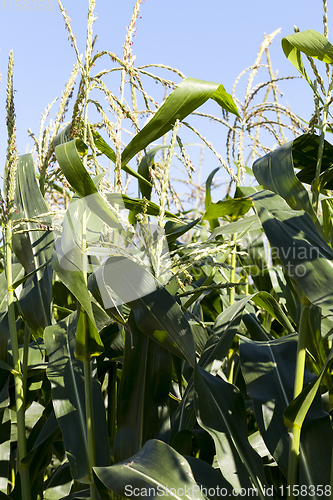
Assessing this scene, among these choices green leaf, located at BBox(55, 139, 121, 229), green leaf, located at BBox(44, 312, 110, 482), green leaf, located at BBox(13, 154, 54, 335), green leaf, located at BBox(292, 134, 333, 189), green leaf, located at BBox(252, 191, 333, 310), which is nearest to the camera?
green leaf, located at BBox(252, 191, 333, 310)

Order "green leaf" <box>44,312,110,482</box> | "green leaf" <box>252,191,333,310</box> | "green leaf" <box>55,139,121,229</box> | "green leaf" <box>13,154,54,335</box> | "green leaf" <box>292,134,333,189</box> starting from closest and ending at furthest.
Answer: "green leaf" <box>252,191,333,310</box> < "green leaf" <box>55,139,121,229</box> < "green leaf" <box>44,312,110,482</box> < "green leaf" <box>292,134,333,189</box> < "green leaf" <box>13,154,54,335</box>

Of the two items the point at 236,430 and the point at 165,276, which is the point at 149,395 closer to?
the point at 236,430

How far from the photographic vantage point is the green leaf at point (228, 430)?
0.84 metres

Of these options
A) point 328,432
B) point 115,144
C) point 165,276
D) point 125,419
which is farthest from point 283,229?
point 125,419

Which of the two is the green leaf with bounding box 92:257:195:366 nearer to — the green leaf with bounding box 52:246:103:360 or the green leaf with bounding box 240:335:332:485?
the green leaf with bounding box 52:246:103:360

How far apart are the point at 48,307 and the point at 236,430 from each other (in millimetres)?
632

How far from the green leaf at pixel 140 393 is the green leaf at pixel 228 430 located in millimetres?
121

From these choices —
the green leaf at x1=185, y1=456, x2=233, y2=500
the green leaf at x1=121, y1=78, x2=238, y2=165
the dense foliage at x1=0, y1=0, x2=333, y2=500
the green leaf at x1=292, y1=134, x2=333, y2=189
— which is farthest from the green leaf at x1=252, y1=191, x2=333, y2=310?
the green leaf at x1=185, y1=456, x2=233, y2=500

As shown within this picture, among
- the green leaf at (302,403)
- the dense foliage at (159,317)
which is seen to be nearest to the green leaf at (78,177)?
the dense foliage at (159,317)

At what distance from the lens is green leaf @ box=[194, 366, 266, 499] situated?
0.84m

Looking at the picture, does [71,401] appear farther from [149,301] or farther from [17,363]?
[149,301]

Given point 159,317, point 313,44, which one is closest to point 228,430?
point 159,317

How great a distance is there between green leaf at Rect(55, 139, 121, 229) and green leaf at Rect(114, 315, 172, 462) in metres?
0.33

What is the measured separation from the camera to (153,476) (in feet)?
2.42
